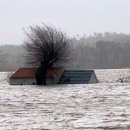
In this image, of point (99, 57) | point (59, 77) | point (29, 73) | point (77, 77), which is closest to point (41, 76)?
point (59, 77)

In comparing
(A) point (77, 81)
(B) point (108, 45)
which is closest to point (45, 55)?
(A) point (77, 81)

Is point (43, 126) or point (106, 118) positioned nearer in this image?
point (43, 126)

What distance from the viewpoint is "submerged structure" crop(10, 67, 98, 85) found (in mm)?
39625

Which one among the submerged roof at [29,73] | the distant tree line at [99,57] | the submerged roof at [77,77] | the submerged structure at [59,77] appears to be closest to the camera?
the submerged structure at [59,77]

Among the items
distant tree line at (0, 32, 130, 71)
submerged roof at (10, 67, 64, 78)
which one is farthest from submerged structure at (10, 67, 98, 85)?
distant tree line at (0, 32, 130, 71)

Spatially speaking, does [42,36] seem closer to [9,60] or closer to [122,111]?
[122,111]

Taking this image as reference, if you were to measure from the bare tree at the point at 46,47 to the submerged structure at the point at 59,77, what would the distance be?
1.08 m

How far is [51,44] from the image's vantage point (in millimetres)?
41344

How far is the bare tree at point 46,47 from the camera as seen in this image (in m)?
40.7

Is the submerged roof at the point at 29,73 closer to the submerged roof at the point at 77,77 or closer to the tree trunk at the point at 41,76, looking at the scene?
the submerged roof at the point at 77,77

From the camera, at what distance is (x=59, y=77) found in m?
40.7

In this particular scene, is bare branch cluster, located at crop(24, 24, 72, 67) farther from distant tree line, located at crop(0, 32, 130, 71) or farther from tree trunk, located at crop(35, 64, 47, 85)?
distant tree line, located at crop(0, 32, 130, 71)

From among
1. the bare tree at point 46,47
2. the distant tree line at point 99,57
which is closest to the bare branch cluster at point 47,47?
the bare tree at point 46,47

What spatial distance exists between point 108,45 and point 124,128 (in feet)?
397
